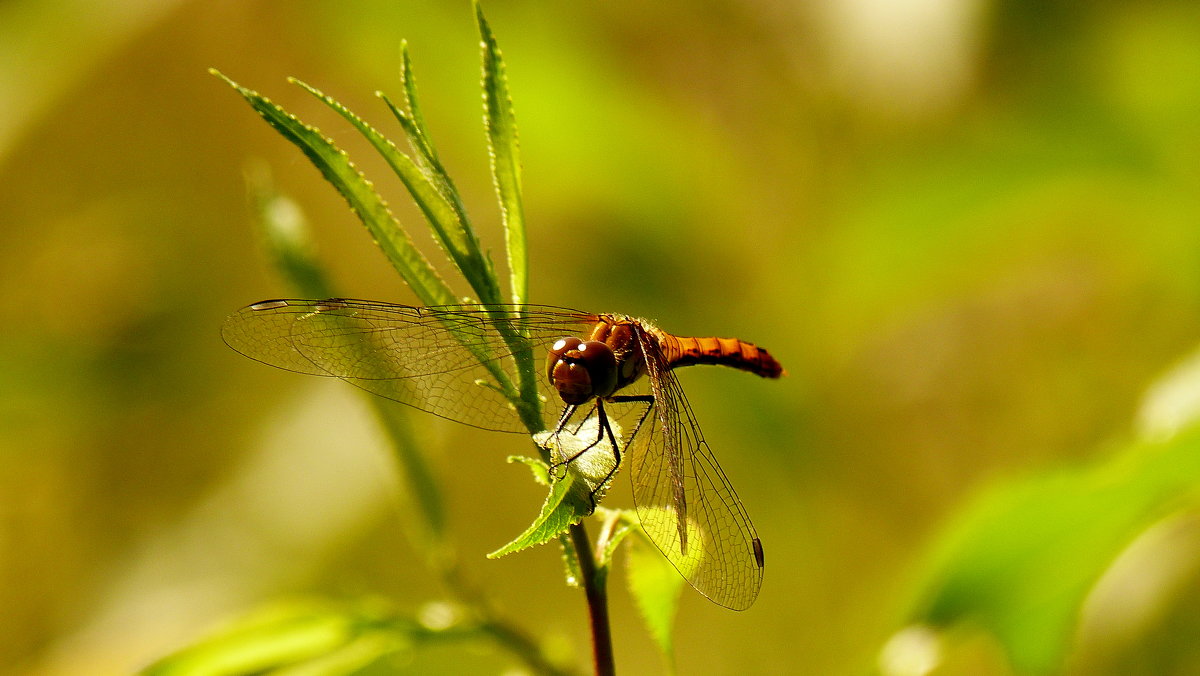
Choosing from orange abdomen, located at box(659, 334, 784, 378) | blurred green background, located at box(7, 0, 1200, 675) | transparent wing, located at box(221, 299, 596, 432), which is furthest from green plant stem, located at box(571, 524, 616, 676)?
blurred green background, located at box(7, 0, 1200, 675)

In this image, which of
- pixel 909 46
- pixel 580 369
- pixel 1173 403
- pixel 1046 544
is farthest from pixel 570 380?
pixel 909 46

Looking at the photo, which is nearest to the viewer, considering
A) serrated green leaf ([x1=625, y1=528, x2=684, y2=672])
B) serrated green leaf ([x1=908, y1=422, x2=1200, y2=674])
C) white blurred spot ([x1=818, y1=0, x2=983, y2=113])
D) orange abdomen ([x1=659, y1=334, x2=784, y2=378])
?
serrated green leaf ([x1=625, y1=528, x2=684, y2=672])

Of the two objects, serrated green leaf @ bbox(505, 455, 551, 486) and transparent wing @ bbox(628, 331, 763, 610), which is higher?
transparent wing @ bbox(628, 331, 763, 610)

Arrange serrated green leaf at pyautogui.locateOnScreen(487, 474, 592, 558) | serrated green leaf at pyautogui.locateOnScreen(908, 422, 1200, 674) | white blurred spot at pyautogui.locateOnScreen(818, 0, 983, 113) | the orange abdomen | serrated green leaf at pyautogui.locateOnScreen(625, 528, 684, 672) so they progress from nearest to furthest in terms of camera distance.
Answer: serrated green leaf at pyautogui.locateOnScreen(487, 474, 592, 558), serrated green leaf at pyautogui.locateOnScreen(625, 528, 684, 672), serrated green leaf at pyautogui.locateOnScreen(908, 422, 1200, 674), the orange abdomen, white blurred spot at pyautogui.locateOnScreen(818, 0, 983, 113)

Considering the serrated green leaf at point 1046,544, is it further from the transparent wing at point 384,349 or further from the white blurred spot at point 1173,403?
the transparent wing at point 384,349

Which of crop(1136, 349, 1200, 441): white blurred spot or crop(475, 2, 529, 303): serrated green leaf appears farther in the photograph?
crop(1136, 349, 1200, 441): white blurred spot

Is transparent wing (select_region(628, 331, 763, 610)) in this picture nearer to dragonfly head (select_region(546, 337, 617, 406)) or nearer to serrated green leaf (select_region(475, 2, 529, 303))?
dragonfly head (select_region(546, 337, 617, 406))

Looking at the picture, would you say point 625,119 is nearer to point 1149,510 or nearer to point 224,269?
point 1149,510
